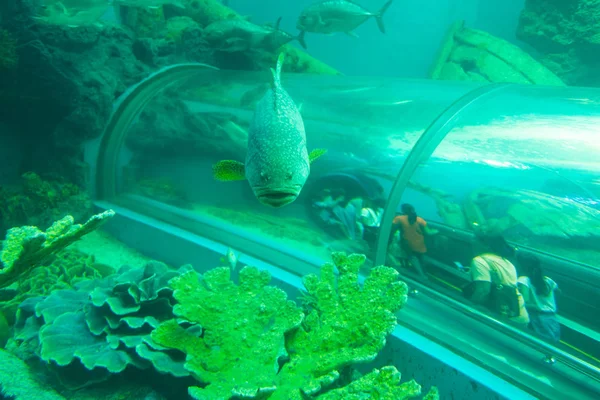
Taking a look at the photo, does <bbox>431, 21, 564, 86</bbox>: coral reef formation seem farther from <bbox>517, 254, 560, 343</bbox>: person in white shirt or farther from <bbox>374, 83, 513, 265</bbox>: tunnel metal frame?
<bbox>517, 254, 560, 343</bbox>: person in white shirt

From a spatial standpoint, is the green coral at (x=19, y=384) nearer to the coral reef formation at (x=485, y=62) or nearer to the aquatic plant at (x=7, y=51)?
the aquatic plant at (x=7, y=51)

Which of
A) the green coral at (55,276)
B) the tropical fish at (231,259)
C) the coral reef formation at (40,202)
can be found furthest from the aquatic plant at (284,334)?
the coral reef formation at (40,202)

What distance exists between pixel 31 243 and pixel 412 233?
110 inches

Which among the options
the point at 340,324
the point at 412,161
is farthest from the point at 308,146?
the point at 340,324

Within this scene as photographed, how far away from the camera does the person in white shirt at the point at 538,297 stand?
2420 mm

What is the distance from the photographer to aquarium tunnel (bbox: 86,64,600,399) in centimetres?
243

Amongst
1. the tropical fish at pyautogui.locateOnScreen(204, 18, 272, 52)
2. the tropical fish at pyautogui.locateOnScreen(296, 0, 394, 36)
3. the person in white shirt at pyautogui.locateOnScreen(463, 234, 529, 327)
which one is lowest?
the person in white shirt at pyautogui.locateOnScreen(463, 234, 529, 327)

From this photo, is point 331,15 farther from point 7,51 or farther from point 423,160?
point 7,51

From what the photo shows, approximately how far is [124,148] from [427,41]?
22.0 meters

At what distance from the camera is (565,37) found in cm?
1196

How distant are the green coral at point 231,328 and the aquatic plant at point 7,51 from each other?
18.2 feet

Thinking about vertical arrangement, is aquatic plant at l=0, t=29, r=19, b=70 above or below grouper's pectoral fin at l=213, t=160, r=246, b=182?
above

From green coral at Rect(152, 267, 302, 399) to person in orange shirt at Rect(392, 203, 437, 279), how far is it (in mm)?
1322

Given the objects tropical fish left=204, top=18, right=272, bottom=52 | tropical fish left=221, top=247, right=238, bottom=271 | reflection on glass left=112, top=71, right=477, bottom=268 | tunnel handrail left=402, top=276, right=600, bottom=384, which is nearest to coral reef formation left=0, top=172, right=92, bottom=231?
Answer: reflection on glass left=112, top=71, right=477, bottom=268
